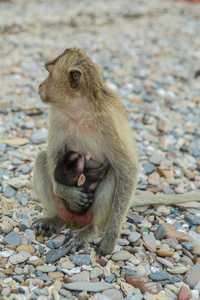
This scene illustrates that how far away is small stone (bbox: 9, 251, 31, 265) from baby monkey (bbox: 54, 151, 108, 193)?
641mm

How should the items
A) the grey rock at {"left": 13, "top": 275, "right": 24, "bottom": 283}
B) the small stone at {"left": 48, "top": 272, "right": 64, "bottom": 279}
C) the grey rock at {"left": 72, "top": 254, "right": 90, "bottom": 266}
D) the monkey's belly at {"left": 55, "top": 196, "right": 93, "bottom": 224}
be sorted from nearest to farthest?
1. the grey rock at {"left": 13, "top": 275, "right": 24, "bottom": 283}
2. the small stone at {"left": 48, "top": 272, "right": 64, "bottom": 279}
3. the grey rock at {"left": 72, "top": 254, "right": 90, "bottom": 266}
4. the monkey's belly at {"left": 55, "top": 196, "right": 93, "bottom": 224}

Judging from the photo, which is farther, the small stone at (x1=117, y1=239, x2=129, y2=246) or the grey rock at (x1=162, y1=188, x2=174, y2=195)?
the grey rock at (x1=162, y1=188, x2=174, y2=195)

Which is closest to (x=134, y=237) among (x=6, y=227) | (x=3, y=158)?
(x=6, y=227)

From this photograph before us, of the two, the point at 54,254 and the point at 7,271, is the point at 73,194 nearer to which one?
the point at 54,254

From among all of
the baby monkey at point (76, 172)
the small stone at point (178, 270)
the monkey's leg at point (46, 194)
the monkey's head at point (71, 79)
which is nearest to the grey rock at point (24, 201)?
the monkey's leg at point (46, 194)

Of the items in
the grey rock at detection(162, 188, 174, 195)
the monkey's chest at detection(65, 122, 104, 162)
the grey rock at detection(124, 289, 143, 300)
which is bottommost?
the grey rock at detection(162, 188, 174, 195)

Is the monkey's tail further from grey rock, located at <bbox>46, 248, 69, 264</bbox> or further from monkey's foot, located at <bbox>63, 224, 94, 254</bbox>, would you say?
grey rock, located at <bbox>46, 248, 69, 264</bbox>

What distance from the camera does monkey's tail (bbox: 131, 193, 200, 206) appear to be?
3.91 m

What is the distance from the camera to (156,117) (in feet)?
20.0

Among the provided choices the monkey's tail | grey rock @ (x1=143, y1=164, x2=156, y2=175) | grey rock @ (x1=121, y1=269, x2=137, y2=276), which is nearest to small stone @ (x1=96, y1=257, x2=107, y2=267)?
grey rock @ (x1=121, y1=269, x2=137, y2=276)

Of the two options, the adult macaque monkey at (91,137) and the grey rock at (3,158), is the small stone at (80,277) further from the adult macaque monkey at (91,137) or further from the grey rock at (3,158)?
the grey rock at (3,158)

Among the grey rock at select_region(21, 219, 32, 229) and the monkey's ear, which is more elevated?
the monkey's ear

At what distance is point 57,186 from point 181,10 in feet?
35.9

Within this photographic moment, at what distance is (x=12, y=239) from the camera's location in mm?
3152
